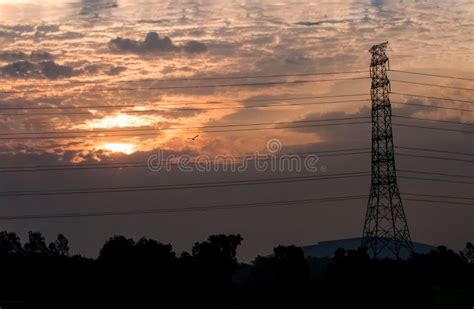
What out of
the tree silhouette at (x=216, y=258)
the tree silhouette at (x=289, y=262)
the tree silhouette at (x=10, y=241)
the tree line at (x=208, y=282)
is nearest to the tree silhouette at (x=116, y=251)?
the tree line at (x=208, y=282)

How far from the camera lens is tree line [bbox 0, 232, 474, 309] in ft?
209

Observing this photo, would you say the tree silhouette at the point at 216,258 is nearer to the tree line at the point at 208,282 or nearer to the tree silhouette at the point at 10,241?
the tree line at the point at 208,282

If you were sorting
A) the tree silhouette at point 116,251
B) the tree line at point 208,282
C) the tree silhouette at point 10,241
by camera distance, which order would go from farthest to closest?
the tree silhouette at point 10,241
the tree silhouette at point 116,251
the tree line at point 208,282

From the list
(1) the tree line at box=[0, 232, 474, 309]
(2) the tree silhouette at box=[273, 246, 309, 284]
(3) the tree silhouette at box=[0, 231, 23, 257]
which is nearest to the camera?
(1) the tree line at box=[0, 232, 474, 309]

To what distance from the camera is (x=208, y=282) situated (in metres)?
84.0

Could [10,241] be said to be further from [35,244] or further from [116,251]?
[116,251]

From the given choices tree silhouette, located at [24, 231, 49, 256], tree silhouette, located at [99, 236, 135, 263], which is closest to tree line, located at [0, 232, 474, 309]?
tree silhouette, located at [99, 236, 135, 263]

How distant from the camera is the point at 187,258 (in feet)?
320

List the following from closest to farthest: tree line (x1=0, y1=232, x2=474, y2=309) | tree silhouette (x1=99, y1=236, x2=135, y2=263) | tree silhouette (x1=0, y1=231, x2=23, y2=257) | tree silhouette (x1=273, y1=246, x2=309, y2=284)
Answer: tree line (x1=0, y1=232, x2=474, y2=309), tree silhouette (x1=99, y1=236, x2=135, y2=263), tree silhouette (x1=273, y1=246, x2=309, y2=284), tree silhouette (x1=0, y1=231, x2=23, y2=257)

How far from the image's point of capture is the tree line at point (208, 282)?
63625 millimetres

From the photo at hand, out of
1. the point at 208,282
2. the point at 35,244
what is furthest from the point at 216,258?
the point at 35,244

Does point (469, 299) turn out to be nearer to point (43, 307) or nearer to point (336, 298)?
point (336, 298)

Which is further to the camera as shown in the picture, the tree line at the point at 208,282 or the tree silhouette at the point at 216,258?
the tree silhouette at the point at 216,258

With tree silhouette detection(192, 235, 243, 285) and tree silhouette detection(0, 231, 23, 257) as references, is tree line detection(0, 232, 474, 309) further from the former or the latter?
tree silhouette detection(0, 231, 23, 257)
